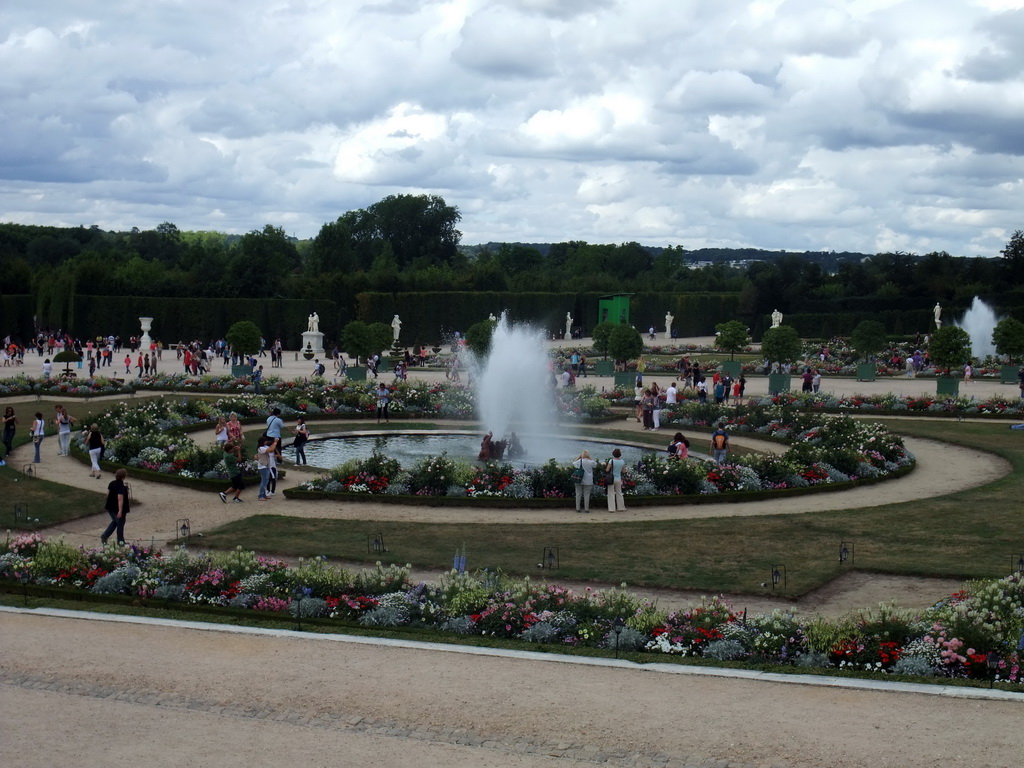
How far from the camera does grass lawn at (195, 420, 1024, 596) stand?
16.8 metres

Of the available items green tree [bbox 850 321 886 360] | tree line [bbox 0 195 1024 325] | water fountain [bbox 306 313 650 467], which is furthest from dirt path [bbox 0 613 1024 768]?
tree line [bbox 0 195 1024 325]

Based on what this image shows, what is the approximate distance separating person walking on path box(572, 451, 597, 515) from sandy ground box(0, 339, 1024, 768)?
9244mm

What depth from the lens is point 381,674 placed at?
11.8 meters

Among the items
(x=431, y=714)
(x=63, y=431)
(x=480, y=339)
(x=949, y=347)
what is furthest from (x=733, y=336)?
(x=431, y=714)

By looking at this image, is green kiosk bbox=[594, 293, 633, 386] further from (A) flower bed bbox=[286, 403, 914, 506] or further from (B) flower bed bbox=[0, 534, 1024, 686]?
(B) flower bed bbox=[0, 534, 1024, 686]

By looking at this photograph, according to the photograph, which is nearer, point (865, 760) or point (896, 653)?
point (865, 760)

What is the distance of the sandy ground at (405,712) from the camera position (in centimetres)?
962

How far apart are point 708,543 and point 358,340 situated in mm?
34517

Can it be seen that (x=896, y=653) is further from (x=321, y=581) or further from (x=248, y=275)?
(x=248, y=275)

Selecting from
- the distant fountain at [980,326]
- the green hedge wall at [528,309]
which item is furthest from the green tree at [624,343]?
the distant fountain at [980,326]

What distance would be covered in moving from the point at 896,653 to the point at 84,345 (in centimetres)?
6878

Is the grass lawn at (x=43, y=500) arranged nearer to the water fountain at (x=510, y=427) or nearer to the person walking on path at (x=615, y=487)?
the water fountain at (x=510, y=427)

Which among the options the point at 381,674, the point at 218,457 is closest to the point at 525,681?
the point at 381,674

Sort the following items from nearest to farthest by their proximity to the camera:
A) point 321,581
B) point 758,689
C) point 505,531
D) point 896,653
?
point 758,689 → point 896,653 → point 321,581 → point 505,531
